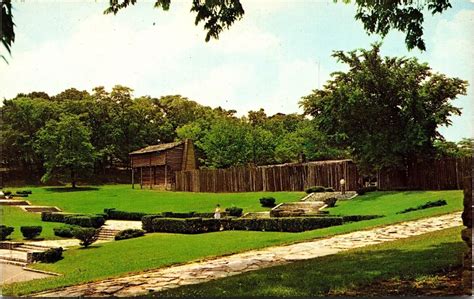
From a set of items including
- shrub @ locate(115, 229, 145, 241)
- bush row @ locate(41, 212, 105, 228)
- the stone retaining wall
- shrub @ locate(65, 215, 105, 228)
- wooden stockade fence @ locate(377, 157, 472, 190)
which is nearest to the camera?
the stone retaining wall

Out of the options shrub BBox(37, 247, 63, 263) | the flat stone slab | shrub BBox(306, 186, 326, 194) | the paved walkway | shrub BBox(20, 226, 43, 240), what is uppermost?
shrub BBox(306, 186, 326, 194)

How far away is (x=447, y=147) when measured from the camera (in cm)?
3678

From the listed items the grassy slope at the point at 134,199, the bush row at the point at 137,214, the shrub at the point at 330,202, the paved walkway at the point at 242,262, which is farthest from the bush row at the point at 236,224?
the shrub at the point at 330,202

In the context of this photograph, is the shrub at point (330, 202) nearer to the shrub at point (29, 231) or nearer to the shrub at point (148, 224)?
the shrub at point (148, 224)

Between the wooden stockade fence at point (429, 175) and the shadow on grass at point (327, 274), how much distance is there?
82.3 ft

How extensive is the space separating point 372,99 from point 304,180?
878cm

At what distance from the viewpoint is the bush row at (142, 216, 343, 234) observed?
2283 cm

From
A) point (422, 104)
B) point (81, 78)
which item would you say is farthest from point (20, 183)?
point (422, 104)

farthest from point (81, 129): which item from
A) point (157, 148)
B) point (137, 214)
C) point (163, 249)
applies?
point (157, 148)

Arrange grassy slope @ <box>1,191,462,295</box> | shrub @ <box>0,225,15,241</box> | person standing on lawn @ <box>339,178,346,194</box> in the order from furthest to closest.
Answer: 1. person standing on lawn @ <box>339,178,346,194</box>
2. shrub @ <box>0,225,15,241</box>
3. grassy slope @ <box>1,191,462,295</box>

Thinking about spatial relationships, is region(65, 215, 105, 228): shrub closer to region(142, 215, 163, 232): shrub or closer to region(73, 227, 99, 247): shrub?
region(142, 215, 163, 232): shrub

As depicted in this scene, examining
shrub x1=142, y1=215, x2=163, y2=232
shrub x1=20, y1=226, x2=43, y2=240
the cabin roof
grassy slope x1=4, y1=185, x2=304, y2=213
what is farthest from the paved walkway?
the cabin roof

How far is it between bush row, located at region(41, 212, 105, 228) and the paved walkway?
16.7 m

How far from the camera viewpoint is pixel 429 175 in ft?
117
